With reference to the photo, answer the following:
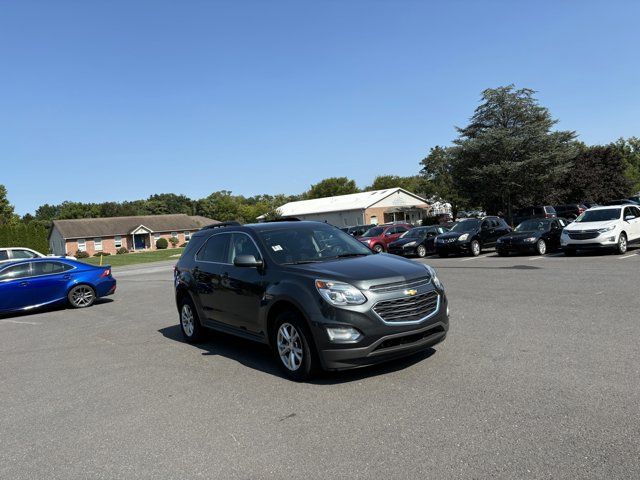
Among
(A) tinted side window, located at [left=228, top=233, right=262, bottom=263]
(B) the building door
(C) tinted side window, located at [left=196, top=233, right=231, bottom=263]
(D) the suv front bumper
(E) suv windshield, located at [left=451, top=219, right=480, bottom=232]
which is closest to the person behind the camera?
(D) the suv front bumper

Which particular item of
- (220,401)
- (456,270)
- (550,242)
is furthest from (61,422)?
(550,242)

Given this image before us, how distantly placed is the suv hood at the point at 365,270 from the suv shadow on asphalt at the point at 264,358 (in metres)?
1.09

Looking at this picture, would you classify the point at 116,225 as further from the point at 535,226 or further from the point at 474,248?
the point at 535,226

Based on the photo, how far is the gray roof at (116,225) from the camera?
68731mm

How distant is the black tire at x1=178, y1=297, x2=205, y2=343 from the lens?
815cm

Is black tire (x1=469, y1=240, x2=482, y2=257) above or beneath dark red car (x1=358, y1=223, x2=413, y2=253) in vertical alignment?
beneath

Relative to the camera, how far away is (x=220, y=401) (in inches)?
213

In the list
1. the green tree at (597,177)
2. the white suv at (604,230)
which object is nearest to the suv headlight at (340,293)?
the white suv at (604,230)

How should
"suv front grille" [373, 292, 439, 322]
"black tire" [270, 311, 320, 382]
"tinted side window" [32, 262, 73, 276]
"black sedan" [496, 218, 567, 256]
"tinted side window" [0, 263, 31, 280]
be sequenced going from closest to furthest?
"suv front grille" [373, 292, 439, 322], "black tire" [270, 311, 320, 382], "tinted side window" [0, 263, 31, 280], "tinted side window" [32, 262, 73, 276], "black sedan" [496, 218, 567, 256]

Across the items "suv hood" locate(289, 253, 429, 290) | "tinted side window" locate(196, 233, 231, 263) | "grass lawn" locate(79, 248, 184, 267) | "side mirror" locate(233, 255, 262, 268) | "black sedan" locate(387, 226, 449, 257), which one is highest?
"tinted side window" locate(196, 233, 231, 263)

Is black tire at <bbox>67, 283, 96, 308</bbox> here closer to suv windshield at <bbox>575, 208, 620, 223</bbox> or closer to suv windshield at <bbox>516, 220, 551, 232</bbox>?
suv windshield at <bbox>516, 220, 551, 232</bbox>

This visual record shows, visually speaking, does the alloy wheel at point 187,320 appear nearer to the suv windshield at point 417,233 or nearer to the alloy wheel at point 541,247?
the alloy wheel at point 541,247

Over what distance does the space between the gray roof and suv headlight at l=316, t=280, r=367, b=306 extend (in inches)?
2673

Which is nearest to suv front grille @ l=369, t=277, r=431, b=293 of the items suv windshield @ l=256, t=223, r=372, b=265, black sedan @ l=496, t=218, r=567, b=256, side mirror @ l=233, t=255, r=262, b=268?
suv windshield @ l=256, t=223, r=372, b=265
